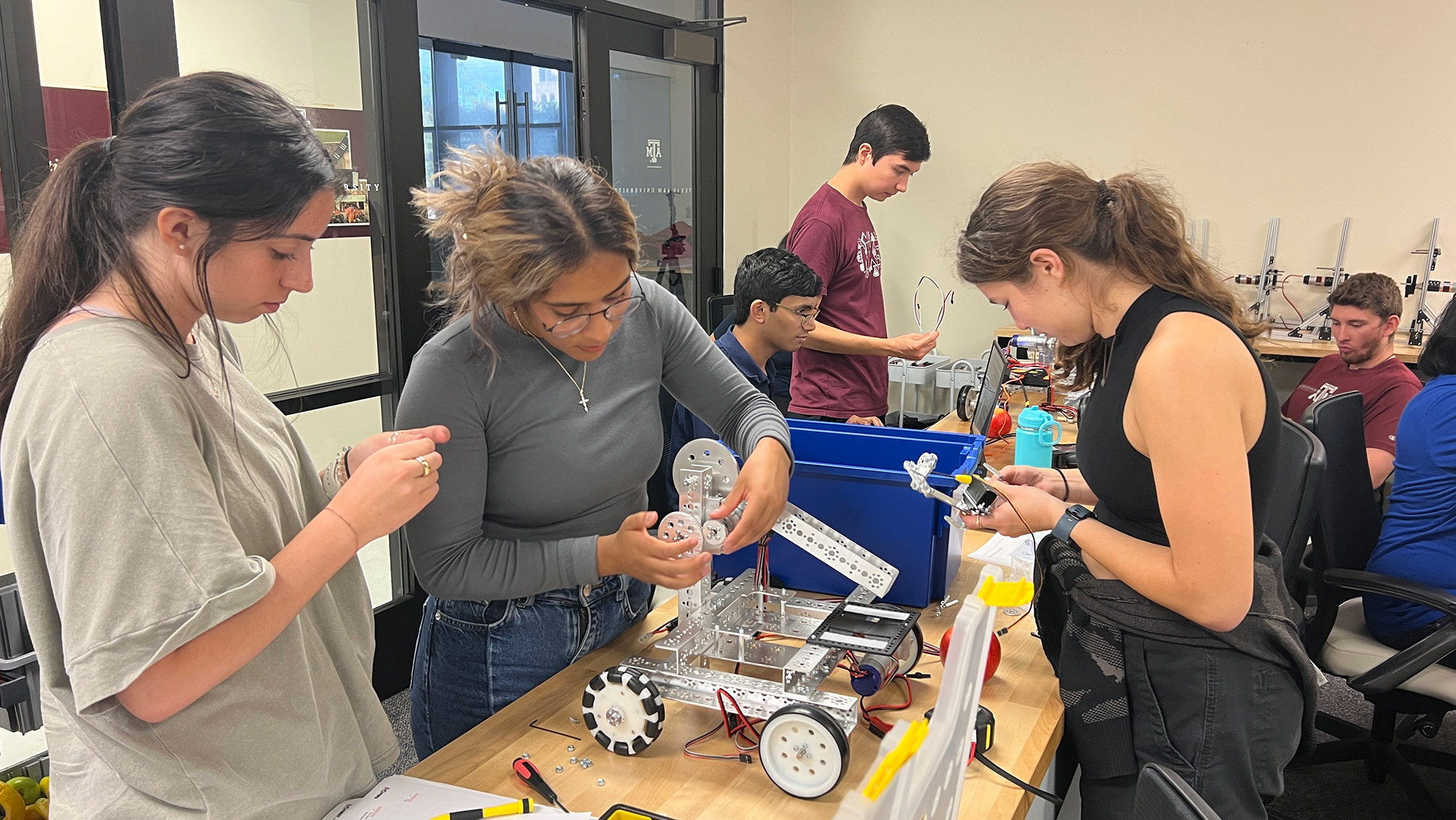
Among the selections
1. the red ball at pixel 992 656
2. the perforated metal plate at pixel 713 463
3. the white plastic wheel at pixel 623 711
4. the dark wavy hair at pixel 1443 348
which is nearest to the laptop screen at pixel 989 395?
the dark wavy hair at pixel 1443 348

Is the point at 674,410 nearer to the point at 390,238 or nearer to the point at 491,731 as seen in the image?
the point at 491,731

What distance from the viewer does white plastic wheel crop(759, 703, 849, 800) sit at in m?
1.06

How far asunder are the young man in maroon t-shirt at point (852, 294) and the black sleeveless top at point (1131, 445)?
1.38 meters

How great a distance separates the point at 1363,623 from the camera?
7.22 feet

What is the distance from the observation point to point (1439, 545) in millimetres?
2041

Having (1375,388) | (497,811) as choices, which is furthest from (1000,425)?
(497,811)

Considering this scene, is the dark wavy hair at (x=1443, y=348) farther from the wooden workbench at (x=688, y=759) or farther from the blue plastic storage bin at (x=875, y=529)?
the wooden workbench at (x=688, y=759)

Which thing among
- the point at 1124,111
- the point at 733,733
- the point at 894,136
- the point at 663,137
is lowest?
the point at 733,733

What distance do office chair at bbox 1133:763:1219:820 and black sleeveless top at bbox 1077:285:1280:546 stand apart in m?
0.38

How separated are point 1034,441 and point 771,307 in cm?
73

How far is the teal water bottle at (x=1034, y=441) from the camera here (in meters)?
2.33

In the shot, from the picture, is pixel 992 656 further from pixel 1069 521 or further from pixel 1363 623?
pixel 1363 623

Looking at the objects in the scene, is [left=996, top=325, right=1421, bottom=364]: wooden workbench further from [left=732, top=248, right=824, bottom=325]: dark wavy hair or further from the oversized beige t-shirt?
the oversized beige t-shirt

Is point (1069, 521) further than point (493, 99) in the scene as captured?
No
